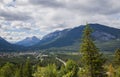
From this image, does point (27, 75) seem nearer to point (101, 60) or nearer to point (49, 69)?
point (49, 69)

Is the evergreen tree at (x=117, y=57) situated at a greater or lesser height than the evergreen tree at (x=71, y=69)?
greater

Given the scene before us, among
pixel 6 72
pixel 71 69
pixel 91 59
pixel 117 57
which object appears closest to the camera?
pixel 91 59

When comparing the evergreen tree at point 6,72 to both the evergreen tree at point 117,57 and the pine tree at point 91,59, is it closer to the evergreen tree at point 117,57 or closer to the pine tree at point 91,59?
the evergreen tree at point 117,57

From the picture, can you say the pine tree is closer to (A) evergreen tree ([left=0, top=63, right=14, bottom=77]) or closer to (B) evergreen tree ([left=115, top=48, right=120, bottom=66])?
(B) evergreen tree ([left=115, top=48, right=120, bottom=66])

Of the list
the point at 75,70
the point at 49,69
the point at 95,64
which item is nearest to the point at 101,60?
the point at 95,64

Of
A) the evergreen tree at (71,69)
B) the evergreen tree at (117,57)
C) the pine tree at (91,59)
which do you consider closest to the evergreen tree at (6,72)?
the evergreen tree at (71,69)

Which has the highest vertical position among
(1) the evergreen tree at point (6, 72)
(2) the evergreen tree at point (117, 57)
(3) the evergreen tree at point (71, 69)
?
(2) the evergreen tree at point (117, 57)

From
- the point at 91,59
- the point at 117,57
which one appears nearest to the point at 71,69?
the point at 117,57

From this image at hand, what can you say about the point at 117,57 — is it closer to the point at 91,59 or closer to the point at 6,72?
the point at 91,59

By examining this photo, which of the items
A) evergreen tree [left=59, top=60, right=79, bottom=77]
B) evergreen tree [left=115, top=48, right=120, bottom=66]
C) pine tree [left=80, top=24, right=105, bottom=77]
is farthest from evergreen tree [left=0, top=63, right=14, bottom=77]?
pine tree [left=80, top=24, right=105, bottom=77]

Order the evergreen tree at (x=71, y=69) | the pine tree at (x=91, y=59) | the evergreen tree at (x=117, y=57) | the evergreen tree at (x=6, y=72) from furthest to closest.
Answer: the evergreen tree at (x=6, y=72) → the evergreen tree at (x=71, y=69) → the evergreen tree at (x=117, y=57) → the pine tree at (x=91, y=59)

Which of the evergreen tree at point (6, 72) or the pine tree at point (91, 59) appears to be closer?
the pine tree at point (91, 59)

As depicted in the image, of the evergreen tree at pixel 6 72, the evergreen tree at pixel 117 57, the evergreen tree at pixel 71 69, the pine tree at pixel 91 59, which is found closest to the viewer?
the pine tree at pixel 91 59

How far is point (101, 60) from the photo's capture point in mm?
38531
